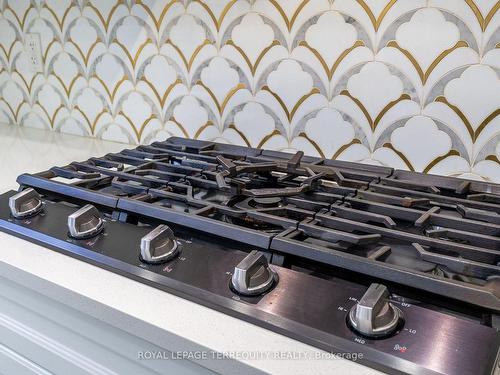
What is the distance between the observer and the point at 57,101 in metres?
1.46

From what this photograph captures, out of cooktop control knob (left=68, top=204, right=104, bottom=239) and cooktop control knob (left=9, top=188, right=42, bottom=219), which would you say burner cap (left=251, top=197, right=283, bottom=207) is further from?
cooktop control knob (left=9, top=188, right=42, bottom=219)

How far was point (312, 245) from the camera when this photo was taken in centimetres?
55

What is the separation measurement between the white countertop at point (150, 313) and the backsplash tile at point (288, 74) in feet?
2.12

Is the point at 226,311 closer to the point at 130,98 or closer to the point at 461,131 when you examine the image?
the point at 461,131

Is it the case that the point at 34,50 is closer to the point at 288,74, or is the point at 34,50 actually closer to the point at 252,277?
the point at 288,74

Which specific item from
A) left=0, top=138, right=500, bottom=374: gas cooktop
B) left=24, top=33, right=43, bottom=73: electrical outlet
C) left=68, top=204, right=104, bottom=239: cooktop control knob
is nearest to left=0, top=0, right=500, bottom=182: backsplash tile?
left=24, top=33, right=43, bottom=73: electrical outlet

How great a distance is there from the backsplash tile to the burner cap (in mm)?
342

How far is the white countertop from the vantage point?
41 cm

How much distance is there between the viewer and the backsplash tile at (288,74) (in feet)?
2.89

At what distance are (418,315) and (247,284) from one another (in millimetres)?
184

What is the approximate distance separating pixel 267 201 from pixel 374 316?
0.34 m

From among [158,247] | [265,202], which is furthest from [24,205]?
[265,202]

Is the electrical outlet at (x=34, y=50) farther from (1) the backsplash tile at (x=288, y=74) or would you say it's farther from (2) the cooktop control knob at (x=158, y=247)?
(2) the cooktop control knob at (x=158, y=247)

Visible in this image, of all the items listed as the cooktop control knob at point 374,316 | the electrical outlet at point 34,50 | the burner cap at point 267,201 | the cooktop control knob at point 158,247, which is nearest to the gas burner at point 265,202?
the burner cap at point 267,201
